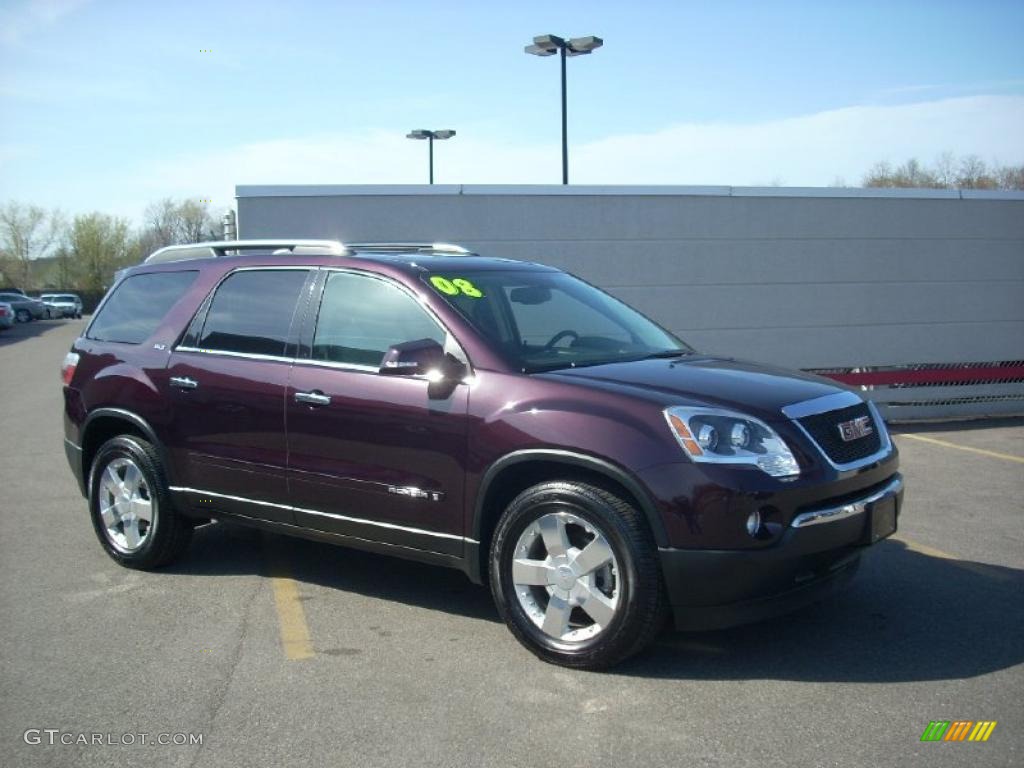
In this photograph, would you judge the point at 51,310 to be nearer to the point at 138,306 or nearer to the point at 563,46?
the point at 563,46

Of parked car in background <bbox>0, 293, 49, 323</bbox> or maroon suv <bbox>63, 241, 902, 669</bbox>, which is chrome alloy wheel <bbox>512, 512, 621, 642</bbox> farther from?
parked car in background <bbox>0, 293, 49, 323</bbox>

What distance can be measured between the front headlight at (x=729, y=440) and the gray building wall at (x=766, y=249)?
846cm

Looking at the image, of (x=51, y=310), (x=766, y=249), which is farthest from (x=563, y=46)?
(x=51, y=310)

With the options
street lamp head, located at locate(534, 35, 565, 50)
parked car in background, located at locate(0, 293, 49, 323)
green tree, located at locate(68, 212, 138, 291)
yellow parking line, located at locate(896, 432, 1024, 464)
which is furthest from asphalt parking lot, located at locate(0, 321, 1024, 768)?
green tree, located at locate(68, 212, 138, 291)

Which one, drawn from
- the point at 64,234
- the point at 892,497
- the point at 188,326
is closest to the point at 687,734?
the point at 892,497

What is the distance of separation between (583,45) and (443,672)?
1667 centimetres

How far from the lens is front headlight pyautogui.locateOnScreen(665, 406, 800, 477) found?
406 cm

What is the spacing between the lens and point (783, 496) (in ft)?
13.2

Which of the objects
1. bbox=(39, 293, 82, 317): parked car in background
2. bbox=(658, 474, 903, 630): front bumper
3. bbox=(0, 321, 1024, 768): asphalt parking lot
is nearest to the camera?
bbox=(0, 321, 1024, 768): asphalt parking lot

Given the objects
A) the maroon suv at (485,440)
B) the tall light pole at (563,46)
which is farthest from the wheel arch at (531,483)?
the tall light pole at (563,46)

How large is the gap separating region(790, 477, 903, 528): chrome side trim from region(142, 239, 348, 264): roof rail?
281 cm

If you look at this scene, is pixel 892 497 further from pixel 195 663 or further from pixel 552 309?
pixel 195 663

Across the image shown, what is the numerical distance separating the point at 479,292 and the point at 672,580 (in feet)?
6.19

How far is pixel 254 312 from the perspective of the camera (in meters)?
5.62
